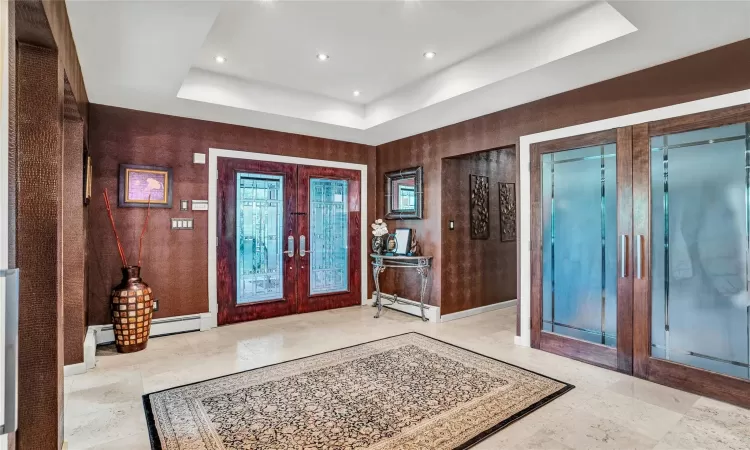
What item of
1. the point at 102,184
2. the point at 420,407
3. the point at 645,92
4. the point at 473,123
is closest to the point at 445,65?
the point at 473,123

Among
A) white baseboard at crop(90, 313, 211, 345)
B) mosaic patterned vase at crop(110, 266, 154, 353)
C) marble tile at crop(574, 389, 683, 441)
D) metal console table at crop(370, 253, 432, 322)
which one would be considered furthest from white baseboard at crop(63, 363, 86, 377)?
marble tile at crop(574, 389, 683, 441)

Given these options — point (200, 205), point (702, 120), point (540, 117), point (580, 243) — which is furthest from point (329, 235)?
point (702, 120)

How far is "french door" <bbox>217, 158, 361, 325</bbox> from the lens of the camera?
492 cm

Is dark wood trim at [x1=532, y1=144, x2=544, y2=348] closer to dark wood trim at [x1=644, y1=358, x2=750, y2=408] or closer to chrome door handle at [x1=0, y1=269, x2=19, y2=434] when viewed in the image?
dark wood trim at [x1=644, y1=358, x2=750, y2=408]

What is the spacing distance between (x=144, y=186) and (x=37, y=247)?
9.36ft

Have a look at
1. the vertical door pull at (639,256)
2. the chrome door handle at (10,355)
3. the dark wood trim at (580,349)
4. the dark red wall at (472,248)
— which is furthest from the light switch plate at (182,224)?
the vertical door pull at (639,256)

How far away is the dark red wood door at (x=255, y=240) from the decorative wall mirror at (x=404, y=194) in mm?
1436

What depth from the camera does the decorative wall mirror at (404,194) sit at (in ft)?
17.9

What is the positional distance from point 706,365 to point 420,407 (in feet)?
7.09

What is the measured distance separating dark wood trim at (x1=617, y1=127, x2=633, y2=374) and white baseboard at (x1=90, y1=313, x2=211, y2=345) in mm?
4331

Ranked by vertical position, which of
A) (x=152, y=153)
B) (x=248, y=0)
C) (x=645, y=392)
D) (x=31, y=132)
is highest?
(x=248, y=0)

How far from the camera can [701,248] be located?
9.68 feet

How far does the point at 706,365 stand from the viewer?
289 centimetres

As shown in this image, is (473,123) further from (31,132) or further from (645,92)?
(31,132)
